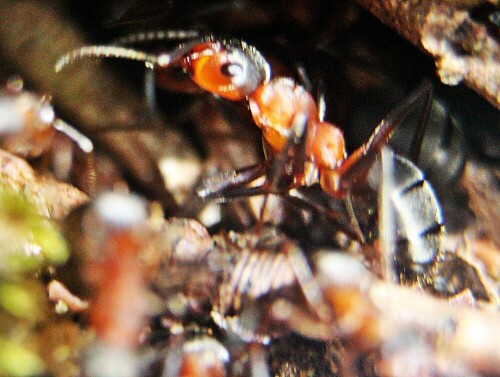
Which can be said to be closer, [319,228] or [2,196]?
[2,196]

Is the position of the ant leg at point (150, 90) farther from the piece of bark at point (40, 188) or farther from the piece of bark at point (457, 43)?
the piece of bark at point (457, 43)

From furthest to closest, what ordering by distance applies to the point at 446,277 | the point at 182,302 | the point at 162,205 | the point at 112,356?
the point at 162,205
the point at 446,277
the point at 182,302
the point at 112,356

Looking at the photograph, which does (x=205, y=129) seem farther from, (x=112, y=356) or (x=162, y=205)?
(x=112, y=356)

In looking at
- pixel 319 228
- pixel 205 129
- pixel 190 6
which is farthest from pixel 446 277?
pixel 190 6

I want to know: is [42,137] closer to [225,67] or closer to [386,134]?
[225,67]

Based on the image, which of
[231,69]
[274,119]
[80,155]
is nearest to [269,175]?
[274,119]
